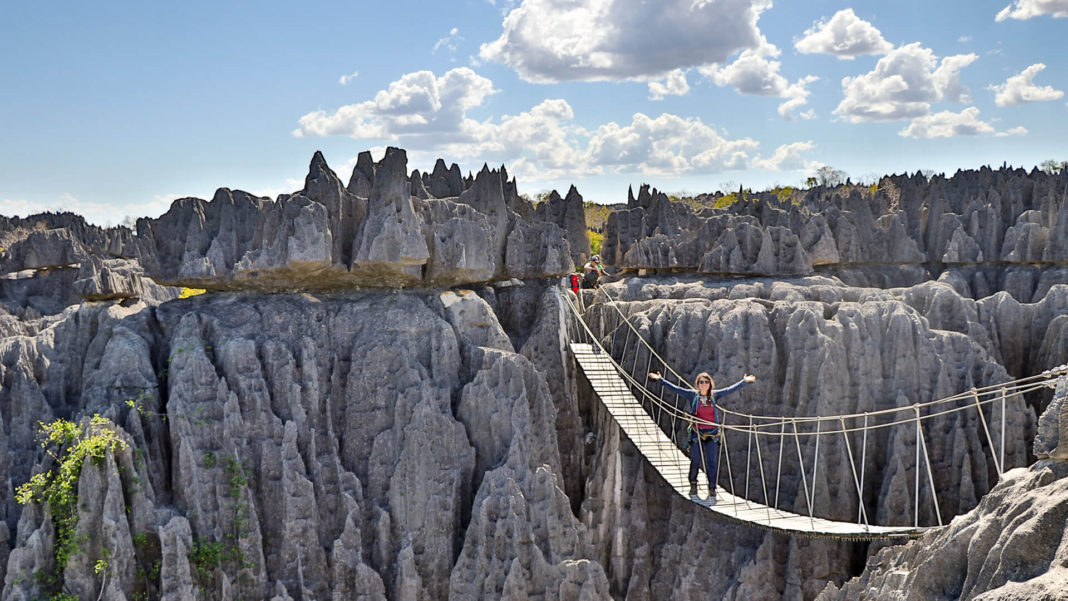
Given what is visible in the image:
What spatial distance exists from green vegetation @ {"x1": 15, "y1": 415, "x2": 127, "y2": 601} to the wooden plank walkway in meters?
10.4

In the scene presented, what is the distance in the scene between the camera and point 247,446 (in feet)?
54.7

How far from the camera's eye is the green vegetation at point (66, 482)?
48.4 ft

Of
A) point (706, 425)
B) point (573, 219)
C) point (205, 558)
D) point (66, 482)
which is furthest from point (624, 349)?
point (66, 482)

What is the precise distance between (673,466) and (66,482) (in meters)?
11.8

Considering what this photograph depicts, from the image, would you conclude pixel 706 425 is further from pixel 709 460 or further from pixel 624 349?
pixel 624 349

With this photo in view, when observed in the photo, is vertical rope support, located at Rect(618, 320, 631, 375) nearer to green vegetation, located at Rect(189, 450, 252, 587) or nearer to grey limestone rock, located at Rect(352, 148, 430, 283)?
grey limestone rock, located at Rect(352, 148, 430, 283)

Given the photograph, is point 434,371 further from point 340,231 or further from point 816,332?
point 816,332

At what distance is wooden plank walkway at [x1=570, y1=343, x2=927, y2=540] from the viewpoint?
573 inches

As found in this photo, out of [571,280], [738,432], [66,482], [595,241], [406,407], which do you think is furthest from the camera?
[595,241]

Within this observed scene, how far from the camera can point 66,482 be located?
15.1 metres

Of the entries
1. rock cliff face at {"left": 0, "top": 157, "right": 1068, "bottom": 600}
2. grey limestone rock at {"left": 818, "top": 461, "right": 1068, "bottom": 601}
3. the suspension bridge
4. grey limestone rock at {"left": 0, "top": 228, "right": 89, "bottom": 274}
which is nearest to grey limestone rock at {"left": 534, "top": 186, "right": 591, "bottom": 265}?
rock cliff face at {"left": 0, "top": 157, "right": 1068, "bottom": 600}

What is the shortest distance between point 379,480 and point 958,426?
13.7m

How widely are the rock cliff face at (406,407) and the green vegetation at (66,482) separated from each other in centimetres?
9

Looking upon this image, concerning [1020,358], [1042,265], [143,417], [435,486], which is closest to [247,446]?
[143,417]
